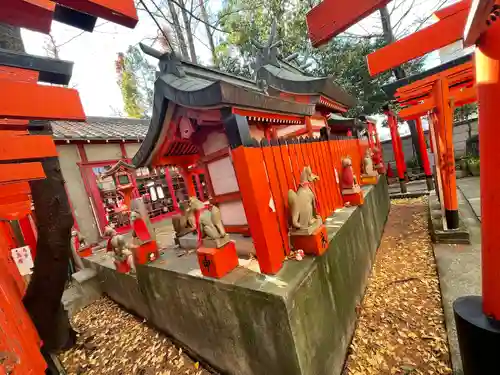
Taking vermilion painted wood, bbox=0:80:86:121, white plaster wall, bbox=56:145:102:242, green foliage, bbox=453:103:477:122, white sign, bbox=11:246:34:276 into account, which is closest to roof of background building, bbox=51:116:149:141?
white plaster wall, bbox=56:145:102:242

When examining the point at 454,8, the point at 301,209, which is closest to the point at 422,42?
the point at 454,8

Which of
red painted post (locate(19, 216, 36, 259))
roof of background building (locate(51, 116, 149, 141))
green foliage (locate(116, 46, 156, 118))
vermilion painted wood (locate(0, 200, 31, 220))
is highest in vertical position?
green foliage (locate(116, 46, 156, 118))

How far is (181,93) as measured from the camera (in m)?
3.12

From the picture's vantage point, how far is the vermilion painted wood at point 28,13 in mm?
1221

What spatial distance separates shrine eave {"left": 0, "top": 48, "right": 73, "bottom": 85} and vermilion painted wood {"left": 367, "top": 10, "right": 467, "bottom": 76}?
12.5 ft

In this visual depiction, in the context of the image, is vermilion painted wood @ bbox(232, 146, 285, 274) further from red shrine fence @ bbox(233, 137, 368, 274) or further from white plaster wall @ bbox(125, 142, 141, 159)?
white plaster wall @ bbox(125, 142, 141, 159)

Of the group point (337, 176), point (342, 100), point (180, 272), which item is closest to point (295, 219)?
point (180, 272)

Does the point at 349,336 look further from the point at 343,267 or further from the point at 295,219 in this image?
the point at 295,219

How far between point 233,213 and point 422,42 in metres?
4.06

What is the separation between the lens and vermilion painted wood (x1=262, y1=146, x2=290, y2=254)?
3402 mm

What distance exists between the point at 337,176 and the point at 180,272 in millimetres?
4299

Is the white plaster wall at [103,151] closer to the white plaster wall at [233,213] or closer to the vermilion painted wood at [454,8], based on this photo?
the white plaster wall at [233,213]

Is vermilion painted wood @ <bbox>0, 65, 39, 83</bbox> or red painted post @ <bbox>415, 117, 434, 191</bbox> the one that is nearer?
vermilion painted wood @ <bbox>0, 65, 39, 83</bbox>

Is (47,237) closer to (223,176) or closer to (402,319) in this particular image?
(223,176)
